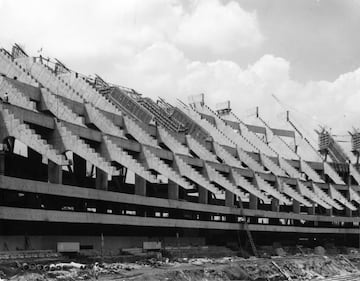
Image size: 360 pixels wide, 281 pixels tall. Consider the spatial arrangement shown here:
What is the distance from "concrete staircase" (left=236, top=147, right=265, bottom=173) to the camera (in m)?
62.3

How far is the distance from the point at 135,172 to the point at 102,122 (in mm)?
5955

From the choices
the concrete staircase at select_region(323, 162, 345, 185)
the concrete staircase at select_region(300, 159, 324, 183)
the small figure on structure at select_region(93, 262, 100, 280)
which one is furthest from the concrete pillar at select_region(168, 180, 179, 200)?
the concrete staircase at select_region(323, 162, 345, 185)

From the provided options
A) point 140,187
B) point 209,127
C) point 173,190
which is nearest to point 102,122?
point 140,187

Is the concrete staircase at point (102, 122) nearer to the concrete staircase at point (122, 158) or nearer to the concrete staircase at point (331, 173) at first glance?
the concrete staircase at point (122, 158)

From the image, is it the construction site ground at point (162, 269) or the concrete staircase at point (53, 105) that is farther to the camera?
the concrete staircase at point (53, 105)

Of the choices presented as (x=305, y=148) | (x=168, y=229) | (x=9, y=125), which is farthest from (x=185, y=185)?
(x=305, y=148)

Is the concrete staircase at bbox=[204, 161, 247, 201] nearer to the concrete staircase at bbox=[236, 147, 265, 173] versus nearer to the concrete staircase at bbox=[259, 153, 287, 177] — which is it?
the concrete staircase at bbox=[236, 147, 265, 173]

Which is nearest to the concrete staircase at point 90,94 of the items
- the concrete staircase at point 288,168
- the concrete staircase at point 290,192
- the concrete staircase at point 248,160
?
the concrete staircase at point 248,160

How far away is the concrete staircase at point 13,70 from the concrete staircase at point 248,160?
26.2 m

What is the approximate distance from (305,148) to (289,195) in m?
20.7

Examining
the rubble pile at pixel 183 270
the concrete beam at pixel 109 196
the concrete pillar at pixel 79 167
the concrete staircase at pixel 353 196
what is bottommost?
the rubble pile at pixel 183 270

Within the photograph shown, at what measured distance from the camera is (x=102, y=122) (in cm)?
4506

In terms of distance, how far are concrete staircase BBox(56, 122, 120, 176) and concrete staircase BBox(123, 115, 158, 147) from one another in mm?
10156

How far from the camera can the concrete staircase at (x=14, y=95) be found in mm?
37672
